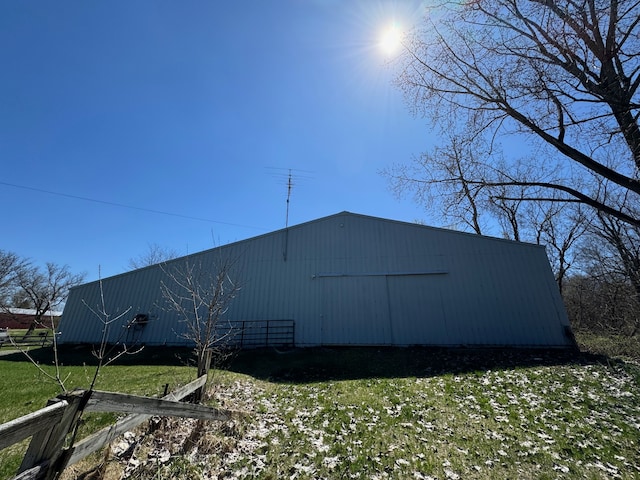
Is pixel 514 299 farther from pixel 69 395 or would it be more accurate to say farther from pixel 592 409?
pixel 69 395

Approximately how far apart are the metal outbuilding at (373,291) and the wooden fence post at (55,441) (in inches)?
407

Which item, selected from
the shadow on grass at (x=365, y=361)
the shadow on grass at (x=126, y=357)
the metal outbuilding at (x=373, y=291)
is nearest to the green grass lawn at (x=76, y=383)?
the shadow on grass at (x=126, y=357)

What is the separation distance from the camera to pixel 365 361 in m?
9.66

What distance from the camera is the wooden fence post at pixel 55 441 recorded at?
6.72 ft

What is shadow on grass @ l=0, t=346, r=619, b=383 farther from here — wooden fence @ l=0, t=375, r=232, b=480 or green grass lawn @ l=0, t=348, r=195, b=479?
wooden fence @ l=0, t=375, r=232, b=480

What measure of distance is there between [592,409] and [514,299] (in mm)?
6797

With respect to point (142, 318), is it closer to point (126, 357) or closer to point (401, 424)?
point (126, 357)

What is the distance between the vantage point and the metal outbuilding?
11.4 meters

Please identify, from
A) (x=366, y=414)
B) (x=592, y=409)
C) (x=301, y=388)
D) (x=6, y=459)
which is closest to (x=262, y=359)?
(x=301, y=388)

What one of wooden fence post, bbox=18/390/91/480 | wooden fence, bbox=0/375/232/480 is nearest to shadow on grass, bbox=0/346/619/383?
wooden fence, bbox=0/375/232/480

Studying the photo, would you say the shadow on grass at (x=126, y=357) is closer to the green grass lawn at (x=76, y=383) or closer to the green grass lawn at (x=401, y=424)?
the green grass lawn at (x=76, y=383)

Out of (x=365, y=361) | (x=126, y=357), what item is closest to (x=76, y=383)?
(x=126, y=357)

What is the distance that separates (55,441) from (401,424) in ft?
15.1

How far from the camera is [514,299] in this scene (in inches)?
452
